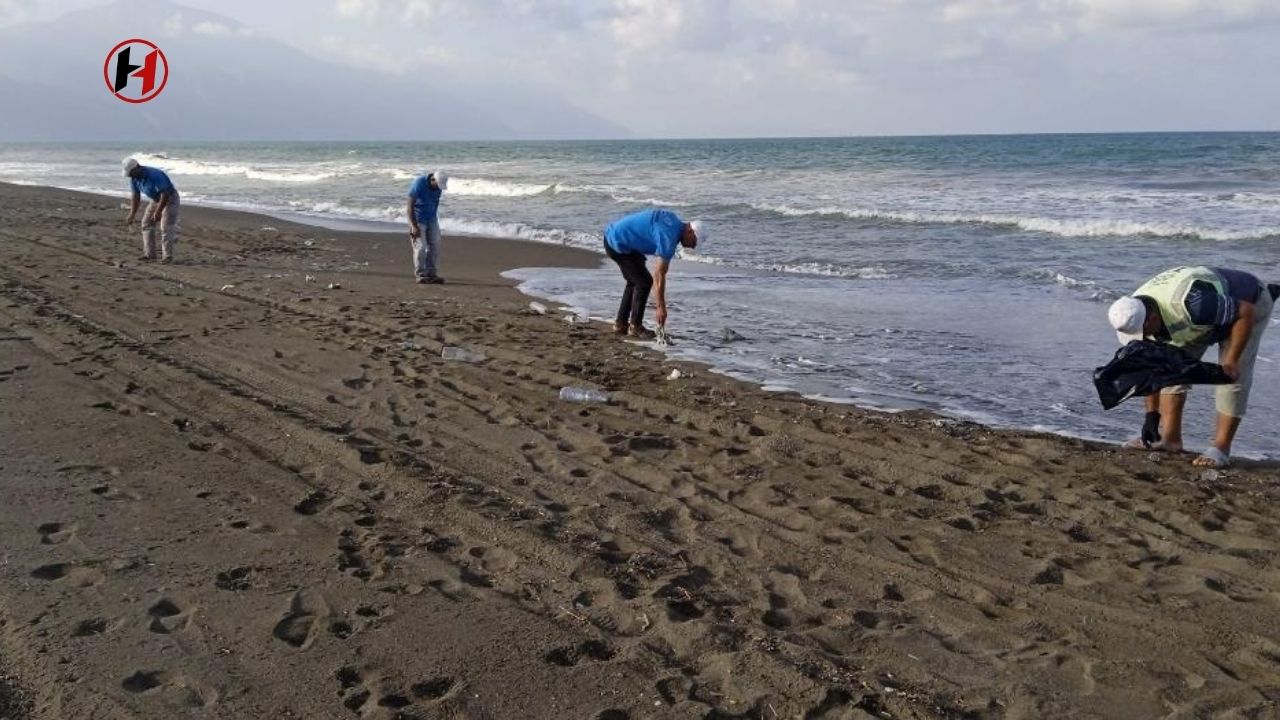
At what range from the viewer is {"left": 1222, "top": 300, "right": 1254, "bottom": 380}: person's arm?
5.26 metres

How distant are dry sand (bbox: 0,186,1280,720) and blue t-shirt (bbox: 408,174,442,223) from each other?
446cm

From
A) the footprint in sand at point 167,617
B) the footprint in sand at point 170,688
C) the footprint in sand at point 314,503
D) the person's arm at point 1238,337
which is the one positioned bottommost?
the footprint in sand at point 170,688

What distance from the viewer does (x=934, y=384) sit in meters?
7.45

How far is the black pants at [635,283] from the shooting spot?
345 inches

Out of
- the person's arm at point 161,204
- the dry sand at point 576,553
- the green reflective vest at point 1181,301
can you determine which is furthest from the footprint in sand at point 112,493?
the person's arm at point 161,204

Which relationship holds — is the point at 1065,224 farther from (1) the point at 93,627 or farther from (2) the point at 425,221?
(1) the point at 93,627

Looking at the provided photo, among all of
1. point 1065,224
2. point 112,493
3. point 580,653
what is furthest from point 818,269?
point 580,653

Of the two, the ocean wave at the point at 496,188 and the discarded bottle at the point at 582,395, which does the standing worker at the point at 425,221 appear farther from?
the ocean wave at the point at 496,188

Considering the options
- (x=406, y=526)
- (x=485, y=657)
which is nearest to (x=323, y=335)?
(x=406, y=526)

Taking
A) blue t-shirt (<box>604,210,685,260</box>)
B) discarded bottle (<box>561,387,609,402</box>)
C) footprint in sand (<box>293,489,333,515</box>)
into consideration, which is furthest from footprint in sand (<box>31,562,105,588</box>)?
blue t-shirt (<box>604,210,685,260</box>)

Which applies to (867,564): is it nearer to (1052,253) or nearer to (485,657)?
(485,657)

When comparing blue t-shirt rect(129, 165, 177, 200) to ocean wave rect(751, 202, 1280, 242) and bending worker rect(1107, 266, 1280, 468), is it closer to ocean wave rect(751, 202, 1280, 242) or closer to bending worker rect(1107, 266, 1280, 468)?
bending worker rect(1107, 266, 1280, 468)

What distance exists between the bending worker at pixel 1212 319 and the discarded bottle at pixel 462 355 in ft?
15.0

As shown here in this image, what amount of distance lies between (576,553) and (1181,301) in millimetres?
3547
